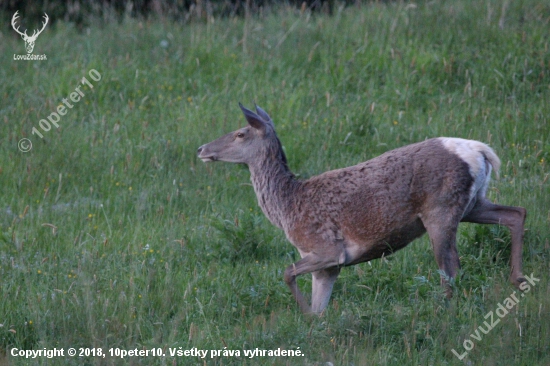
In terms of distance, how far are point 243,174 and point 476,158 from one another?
351 centimetres

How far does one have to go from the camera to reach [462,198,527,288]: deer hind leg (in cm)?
670

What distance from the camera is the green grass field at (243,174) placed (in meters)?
6.00

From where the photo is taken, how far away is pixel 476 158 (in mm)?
6520

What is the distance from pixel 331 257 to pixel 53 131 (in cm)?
481

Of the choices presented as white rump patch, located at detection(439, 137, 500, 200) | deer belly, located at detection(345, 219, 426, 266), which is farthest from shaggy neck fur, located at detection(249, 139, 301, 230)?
white rump patch, located at detection(439, 137, 500, 200)

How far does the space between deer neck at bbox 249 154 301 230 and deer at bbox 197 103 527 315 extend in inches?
0.7

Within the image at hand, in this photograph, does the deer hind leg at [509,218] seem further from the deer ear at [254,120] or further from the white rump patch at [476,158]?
the deer ear at [254,120]

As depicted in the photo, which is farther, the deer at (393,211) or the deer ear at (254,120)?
the deer ear at (254,120)

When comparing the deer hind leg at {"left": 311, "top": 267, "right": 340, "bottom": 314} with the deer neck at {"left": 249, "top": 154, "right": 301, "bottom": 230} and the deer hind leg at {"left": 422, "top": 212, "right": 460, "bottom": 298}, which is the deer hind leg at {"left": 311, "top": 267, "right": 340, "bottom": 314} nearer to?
the deer neck at {"left": 249, "top": 154, "right": 301, "bottom": 230}

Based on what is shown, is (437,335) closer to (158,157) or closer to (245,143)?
(245,143)

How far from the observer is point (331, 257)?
6699 mm

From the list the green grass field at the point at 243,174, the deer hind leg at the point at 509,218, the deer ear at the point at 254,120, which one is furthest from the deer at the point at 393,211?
the deer ear at the point at 254,120

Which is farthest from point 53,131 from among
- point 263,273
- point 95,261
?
point 263,273

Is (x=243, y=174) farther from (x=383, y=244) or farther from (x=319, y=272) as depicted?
(x=383, y=244)
